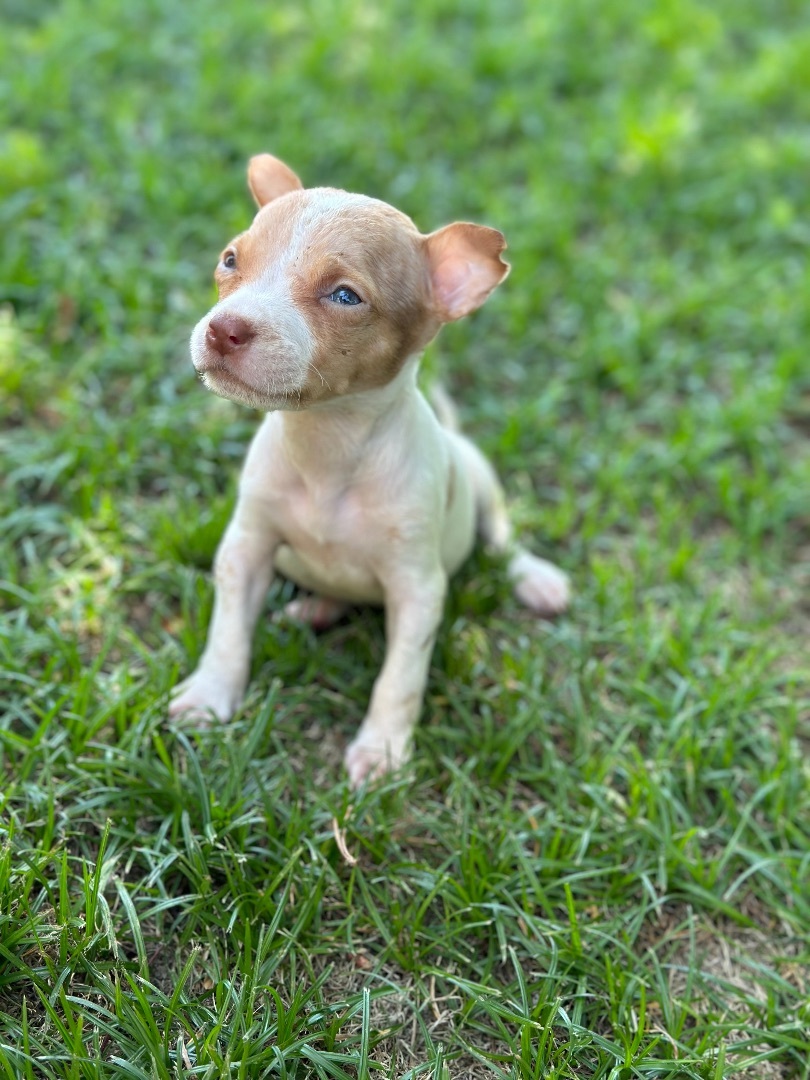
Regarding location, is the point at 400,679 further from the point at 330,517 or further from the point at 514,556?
the point at 514,556

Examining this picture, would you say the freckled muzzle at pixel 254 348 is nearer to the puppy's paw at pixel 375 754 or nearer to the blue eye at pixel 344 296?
→ the blue eye at pixel 344 296

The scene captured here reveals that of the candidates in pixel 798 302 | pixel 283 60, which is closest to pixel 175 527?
pixel 798 302

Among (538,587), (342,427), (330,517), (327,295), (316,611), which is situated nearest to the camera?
(327,295)

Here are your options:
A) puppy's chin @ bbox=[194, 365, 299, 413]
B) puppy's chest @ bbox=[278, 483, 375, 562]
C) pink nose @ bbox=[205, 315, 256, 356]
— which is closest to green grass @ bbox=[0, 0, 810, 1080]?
puppy's chest @ bbox=[278, 483, 375, 562]

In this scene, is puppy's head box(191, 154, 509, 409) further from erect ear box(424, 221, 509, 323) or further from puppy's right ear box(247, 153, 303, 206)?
puppy's right ear box(247, 153, 303, 206)

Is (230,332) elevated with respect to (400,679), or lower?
elevated

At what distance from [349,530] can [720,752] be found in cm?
171

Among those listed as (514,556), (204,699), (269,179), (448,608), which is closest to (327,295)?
(269,179)

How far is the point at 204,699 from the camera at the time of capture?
3.89m

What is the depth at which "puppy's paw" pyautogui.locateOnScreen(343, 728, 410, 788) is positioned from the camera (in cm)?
382

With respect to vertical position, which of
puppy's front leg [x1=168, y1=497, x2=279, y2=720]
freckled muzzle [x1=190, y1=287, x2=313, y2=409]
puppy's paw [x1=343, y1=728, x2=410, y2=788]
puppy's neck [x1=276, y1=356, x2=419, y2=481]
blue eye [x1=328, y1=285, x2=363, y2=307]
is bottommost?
puppy's paw [x1=343, y1=728, x2=410, y2=788]

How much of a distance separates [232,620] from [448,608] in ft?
3.43

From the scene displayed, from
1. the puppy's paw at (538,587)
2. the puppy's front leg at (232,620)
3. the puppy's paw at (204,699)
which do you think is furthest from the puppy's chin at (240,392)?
the puppy's paw at (538,587)

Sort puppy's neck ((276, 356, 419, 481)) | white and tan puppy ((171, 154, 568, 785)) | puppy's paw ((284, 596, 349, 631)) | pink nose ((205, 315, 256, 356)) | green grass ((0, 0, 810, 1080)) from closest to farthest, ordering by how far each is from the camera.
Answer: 1. pink nose ((205, 315, 256, 356))
2. white and tan puppy ((171, 154, 568, 785))
3. green grass ((0, 0, 810, 1080))
4. puppy's neck ((276, 356, 419, 481))
5. puppy's paw ((284, 596, 349, 631))
